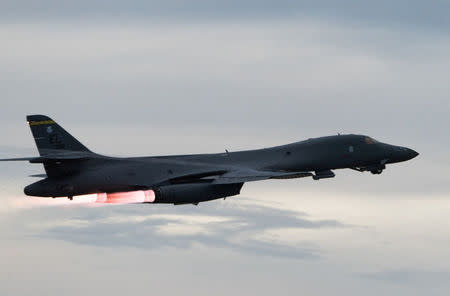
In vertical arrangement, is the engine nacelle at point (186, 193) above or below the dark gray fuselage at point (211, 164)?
below

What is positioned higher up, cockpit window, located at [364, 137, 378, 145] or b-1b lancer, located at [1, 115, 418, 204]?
cockpit window, located at [364, 137, 378, 145]

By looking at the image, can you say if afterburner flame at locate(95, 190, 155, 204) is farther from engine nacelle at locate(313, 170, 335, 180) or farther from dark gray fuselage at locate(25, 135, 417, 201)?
engine nacelle at locate(313, 170, 335, 180)

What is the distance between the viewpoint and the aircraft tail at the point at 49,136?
73.1 metres

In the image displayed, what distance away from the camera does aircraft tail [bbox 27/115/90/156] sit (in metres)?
73.1

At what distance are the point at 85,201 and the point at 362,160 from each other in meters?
17.4

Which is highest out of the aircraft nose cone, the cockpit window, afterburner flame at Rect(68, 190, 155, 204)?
the cockpit window

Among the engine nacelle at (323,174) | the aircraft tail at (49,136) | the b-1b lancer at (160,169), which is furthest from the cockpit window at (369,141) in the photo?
the aircraft tail at (49,136)

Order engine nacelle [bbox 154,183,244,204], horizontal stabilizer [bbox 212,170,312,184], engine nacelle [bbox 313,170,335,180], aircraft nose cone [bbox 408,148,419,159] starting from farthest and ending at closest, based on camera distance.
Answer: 1. aircraft nose cone [bbox 408,148,419,159]
2. engine nacelle [bbox 313,170,335,180]
3. horizontal stabilizer [bbox 212,170,312,184]
4. engine nacelle [bbox 154,183,244,204]

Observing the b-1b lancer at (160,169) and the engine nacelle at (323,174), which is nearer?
the b-1b lancer at (160,169)

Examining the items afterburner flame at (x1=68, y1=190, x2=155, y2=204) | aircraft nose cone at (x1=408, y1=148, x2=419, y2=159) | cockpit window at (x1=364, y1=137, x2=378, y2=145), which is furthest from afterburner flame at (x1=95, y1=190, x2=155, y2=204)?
aircraft nose cone at (x1=408, y1=148, x2=419, y2=159)

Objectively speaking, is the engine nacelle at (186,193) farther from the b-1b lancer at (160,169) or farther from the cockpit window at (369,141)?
the cockpit window at (369,141)

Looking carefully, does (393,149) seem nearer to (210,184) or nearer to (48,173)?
(210,184)

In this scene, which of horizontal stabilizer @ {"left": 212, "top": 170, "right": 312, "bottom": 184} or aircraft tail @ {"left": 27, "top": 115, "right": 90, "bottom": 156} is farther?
aircraft tail @ {"left": 27, "top": 115, "right": 90, "bottom": 156}

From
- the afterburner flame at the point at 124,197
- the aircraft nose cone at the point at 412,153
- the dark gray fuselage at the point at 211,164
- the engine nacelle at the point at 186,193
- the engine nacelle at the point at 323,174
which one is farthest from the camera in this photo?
the aircraft nose cone at the point at 412,153
